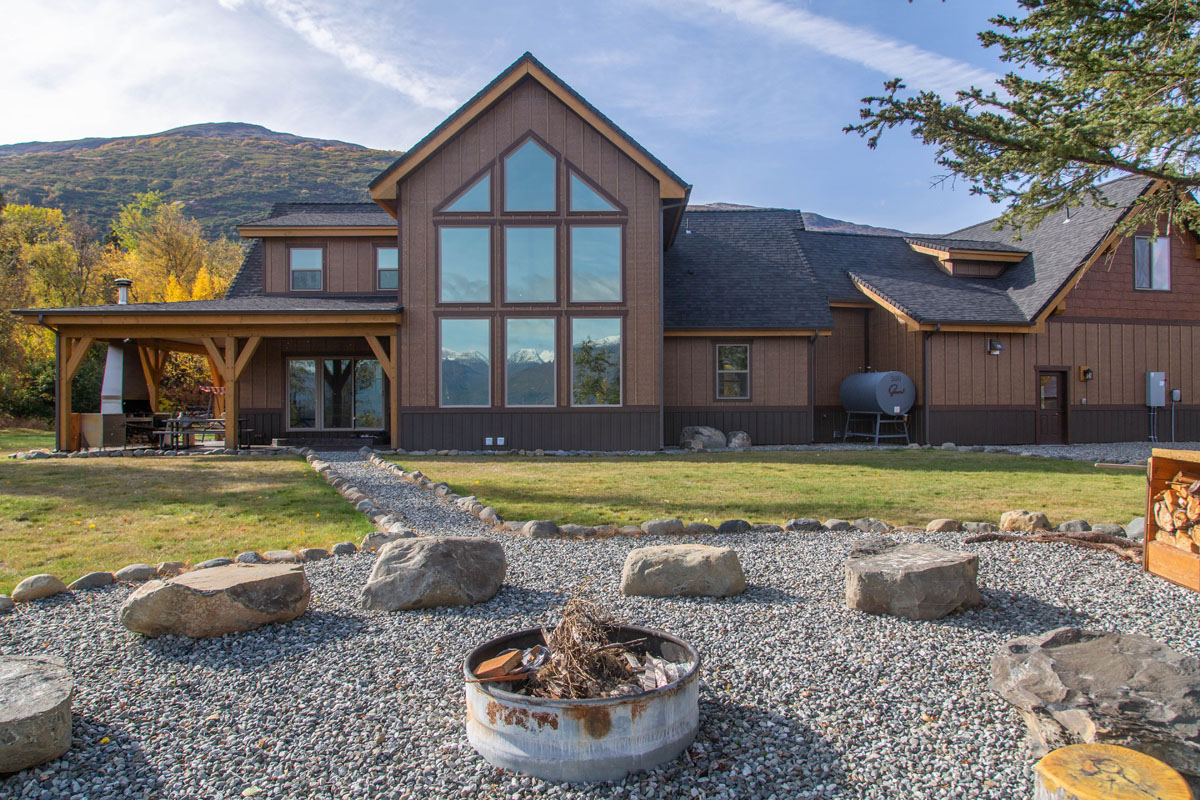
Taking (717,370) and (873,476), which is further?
(717,370)

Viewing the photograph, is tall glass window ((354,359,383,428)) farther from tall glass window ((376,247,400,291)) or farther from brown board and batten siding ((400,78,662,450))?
brown board and batten siding ((400,78,662,450))

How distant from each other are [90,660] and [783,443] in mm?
15142

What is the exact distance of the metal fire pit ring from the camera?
2721 mm

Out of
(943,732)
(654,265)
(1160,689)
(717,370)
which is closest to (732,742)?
(943,732)

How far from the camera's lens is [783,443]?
56.9 ft

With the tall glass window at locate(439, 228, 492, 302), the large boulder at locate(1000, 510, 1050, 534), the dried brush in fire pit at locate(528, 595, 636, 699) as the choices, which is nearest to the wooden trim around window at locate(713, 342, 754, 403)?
the tall glass window at locate(439, 228, 492, 302)

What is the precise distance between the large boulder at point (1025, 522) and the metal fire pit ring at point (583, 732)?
16.8 ft

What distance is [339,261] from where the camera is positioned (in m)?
18.1

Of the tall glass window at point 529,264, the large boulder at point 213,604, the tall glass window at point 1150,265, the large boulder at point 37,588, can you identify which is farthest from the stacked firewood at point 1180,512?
the tall glass window at point 1150,265

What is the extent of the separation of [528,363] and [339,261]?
6.09 meters

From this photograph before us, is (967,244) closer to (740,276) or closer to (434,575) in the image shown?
(740,276)

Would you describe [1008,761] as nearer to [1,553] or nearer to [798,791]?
[798,791]

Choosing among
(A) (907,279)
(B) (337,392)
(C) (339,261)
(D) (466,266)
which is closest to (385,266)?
(C) (339,261)

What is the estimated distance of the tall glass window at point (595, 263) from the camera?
50.7ft
